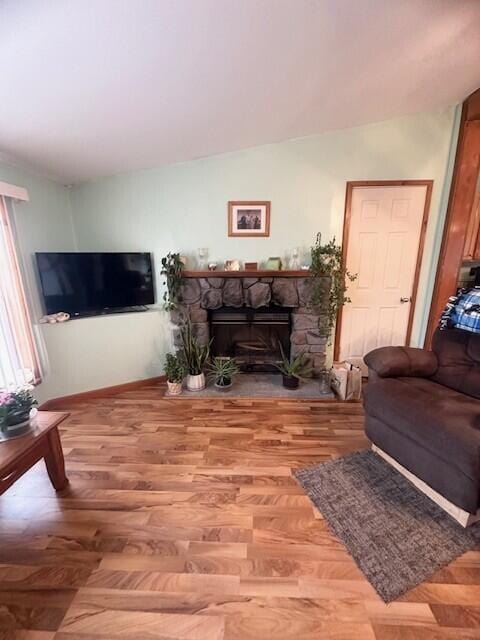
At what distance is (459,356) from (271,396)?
1.56m

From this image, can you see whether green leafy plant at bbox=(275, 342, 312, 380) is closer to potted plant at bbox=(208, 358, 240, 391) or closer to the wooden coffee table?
potted plant at bbox=(208, 358, 240, 391)

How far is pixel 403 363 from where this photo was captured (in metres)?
1.94

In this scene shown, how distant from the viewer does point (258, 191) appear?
2.87 m

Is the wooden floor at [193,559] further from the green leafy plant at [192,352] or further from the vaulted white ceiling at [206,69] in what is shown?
the vaulted white ceiling at [206,69]

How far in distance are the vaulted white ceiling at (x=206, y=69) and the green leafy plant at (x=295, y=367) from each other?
2.20 m

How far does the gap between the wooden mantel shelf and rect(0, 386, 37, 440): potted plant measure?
1780mm

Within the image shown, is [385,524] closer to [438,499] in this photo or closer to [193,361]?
[438,499]

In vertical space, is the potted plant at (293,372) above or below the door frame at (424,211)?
below

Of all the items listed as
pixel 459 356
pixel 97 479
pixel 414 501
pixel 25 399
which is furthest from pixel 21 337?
pixel 459 356

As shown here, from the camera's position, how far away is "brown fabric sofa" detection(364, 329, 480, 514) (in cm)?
134

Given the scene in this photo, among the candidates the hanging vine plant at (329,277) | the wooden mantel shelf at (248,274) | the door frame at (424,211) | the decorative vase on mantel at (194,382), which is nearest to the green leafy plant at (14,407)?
the decorative vase on mantel at (194,382)

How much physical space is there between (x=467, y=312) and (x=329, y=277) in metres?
1.20

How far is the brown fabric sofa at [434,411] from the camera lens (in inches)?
52.6

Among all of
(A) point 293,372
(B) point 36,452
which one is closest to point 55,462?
(B) point 36,452
